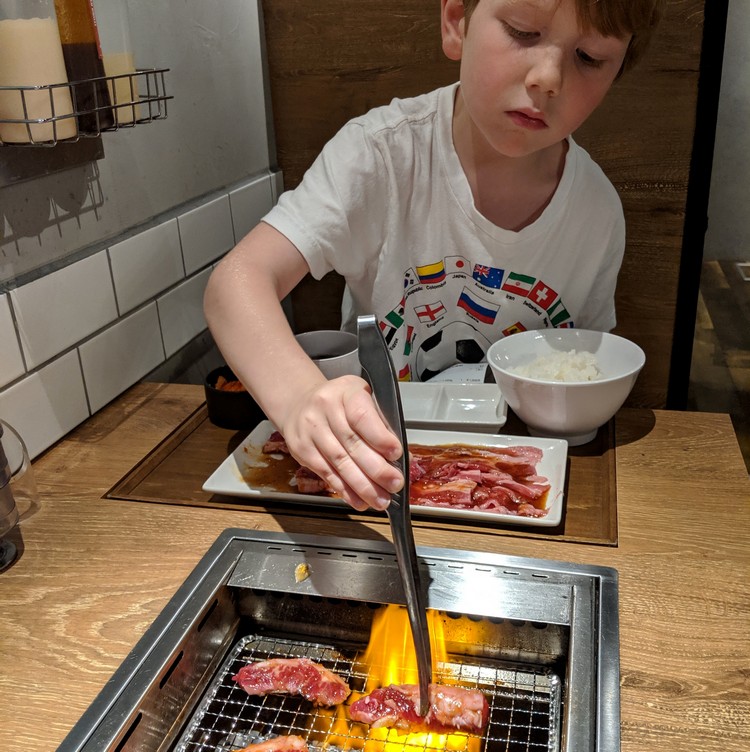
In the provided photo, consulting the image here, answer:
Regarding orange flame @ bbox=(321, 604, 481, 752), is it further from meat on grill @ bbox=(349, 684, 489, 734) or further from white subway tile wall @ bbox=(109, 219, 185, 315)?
white subway tile wall @ bbox=(109, 219, 185, 315)

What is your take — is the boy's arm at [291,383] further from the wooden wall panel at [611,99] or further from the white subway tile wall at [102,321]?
the wooden wall panel at [611,99]

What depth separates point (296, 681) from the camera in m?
0.84

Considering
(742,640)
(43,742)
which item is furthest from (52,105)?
(742,640)

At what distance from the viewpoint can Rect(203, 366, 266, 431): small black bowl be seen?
128cm

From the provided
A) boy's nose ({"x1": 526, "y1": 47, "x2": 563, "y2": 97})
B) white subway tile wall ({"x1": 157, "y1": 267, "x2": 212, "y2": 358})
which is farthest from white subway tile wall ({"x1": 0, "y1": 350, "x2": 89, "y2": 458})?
boy's nose ({"x1": 526, "y1": 47, "x2": 563, "y2": 97})

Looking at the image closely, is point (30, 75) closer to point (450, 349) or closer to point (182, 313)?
point (182, 313)

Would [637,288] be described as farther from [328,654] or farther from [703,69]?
[328,654]

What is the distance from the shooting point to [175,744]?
0.79m

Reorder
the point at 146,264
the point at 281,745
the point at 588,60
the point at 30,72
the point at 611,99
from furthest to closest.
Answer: the point at 611,99
the point at 146,264
the point at 588,60
the point at 30,72
the point at 281,745

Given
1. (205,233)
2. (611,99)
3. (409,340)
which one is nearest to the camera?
(409,340)

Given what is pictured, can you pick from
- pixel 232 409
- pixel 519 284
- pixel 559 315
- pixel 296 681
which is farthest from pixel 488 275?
pixel 296 681

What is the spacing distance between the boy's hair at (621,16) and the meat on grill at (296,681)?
929 mm

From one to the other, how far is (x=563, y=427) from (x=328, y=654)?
20.7 inches

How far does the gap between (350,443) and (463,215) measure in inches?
33.8
